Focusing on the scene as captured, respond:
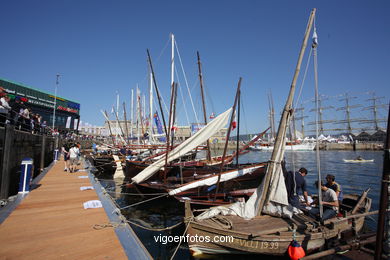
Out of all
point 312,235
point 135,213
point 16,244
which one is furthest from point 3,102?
point 312,235

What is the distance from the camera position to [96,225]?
5.37m

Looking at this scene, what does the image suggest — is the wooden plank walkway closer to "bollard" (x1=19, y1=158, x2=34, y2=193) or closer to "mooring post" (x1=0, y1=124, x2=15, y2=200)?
"mooring post" (x1=0, y1=124, x2=15, y2=200)

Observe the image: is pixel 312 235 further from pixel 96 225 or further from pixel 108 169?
pixel 108 169

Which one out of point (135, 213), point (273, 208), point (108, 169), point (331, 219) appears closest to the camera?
point (331, 219)

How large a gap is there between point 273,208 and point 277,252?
1.52 metres

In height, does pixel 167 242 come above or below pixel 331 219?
below

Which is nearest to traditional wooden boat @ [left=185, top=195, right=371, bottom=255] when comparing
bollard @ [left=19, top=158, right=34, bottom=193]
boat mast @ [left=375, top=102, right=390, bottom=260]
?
boat mast @ [left=375, top=102, right=390, bottom=260]

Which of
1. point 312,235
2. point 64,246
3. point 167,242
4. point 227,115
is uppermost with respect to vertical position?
point 227,115

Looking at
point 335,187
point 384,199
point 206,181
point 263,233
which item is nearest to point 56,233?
point 263,233

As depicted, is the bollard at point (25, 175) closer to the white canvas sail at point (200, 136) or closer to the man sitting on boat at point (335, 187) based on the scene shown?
the white canvas sail at point (200, 136)

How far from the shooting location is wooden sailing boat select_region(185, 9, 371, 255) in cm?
605

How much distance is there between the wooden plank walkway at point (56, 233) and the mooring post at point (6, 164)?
4.53ft

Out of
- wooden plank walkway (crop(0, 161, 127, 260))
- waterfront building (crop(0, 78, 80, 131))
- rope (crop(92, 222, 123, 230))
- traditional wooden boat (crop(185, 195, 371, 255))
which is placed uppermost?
waterfront building (crop(0, 78, 80, 131))

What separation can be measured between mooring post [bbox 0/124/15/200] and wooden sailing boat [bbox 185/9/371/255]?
24.3 ft
